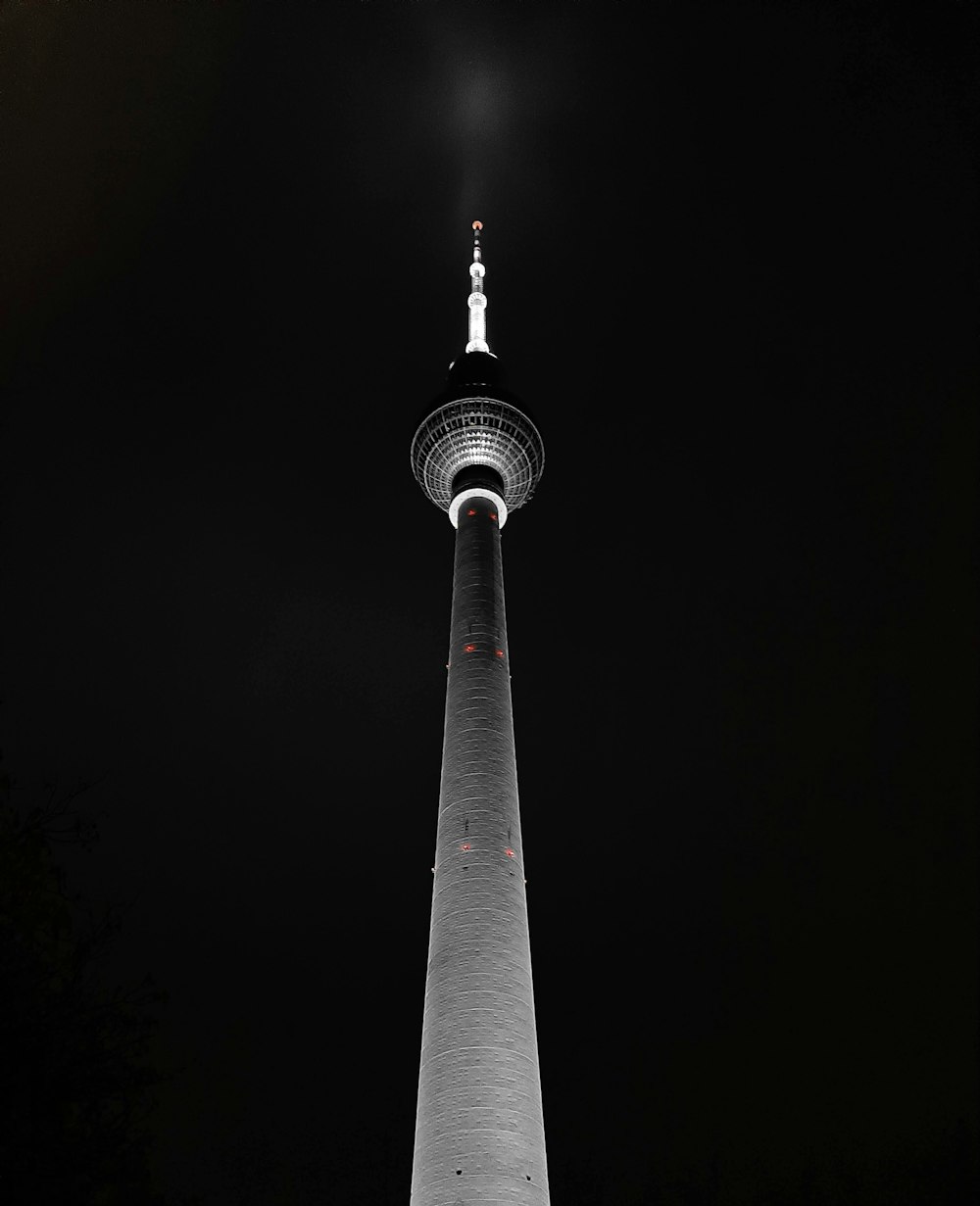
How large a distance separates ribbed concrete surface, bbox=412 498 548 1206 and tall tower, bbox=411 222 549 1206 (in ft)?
0.12

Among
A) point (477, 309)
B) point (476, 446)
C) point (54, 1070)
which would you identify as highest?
point (477, 309)

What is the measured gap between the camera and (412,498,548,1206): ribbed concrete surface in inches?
1136

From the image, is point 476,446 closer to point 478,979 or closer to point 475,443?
point 475,443

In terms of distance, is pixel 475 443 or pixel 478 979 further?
pixel 475 443

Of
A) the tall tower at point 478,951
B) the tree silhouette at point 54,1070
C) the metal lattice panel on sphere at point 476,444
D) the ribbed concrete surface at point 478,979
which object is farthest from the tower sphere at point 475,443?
the tree silhouette at point 54,1070

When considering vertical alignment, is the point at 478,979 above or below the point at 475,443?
below

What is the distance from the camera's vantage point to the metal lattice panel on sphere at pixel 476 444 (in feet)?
188

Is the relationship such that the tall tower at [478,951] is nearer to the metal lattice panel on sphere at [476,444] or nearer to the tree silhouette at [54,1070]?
the metal lattice panel on sphere at [476,444]

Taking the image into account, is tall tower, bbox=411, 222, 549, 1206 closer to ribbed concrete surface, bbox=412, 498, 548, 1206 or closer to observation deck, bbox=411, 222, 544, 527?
ribbed concrete surface, bbox=412, 498, 548, 1206

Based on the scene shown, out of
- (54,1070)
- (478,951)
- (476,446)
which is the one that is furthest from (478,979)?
(476,446)

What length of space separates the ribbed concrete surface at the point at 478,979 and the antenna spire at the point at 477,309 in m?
25.8

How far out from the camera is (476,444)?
188ft

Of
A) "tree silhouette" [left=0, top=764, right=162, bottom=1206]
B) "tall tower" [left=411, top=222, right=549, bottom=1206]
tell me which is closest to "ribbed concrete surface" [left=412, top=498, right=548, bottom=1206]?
"tall tower" [left=411, top=222, right=549, bottom=1206]

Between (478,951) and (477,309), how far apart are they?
146 ft
